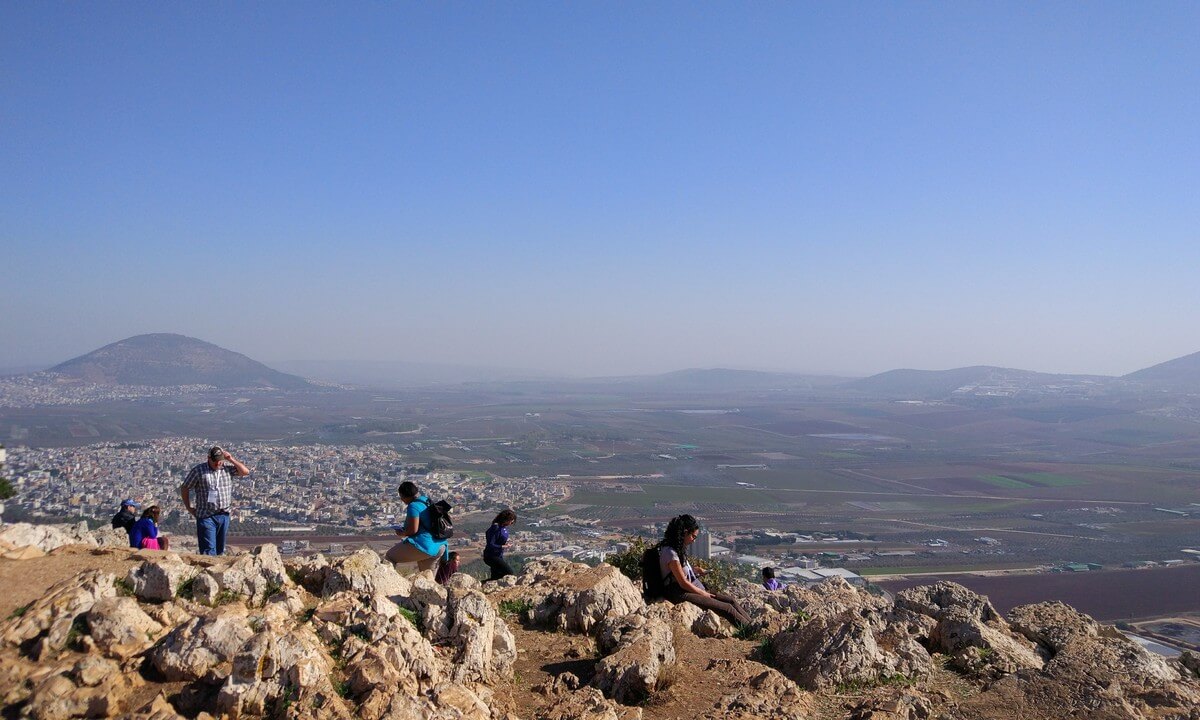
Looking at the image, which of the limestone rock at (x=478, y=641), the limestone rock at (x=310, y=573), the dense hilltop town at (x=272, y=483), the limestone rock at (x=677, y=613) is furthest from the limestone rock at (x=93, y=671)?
the dense hilltop town at (x=272, y=483)

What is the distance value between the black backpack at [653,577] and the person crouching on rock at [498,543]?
2.18 metres

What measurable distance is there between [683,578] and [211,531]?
6.57 meters

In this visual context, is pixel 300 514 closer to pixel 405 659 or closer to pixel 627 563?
pixel 627 563

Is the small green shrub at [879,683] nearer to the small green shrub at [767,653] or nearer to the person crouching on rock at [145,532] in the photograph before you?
the small green shrub at [767,653]

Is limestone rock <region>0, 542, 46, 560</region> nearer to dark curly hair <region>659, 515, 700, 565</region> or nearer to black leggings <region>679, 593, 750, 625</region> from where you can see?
dark curly hair <region>659, 515, 700, 565</region>

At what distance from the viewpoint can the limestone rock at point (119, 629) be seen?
17.7 ft

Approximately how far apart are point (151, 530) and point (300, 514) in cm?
2557

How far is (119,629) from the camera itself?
18.0 feet

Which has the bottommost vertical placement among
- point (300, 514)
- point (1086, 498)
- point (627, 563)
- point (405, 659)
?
point (1086, 498)

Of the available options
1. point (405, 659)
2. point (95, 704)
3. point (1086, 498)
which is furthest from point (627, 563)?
point (1086, 498)

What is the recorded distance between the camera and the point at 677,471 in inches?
2566

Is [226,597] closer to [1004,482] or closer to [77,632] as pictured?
[77,632]

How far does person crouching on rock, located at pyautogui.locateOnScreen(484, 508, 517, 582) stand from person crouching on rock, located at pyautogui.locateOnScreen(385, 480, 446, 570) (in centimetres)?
92

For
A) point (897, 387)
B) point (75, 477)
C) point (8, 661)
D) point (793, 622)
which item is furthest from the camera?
point (897, 387)
